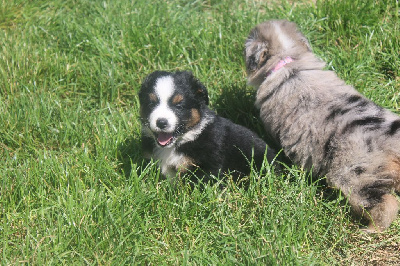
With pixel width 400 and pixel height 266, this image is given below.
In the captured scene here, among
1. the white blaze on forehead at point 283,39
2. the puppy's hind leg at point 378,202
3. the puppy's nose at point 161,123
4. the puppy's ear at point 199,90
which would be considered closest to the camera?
the puppy's hind leg at point 378,202

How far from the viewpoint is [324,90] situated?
4.36 metres

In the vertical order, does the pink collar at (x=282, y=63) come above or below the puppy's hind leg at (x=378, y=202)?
above

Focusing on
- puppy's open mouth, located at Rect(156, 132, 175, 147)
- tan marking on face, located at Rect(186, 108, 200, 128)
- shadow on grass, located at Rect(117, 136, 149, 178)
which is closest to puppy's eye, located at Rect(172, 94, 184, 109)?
tan marking on face, located at Rect(186, 108, 200, 128)

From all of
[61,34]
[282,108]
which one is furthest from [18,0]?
[282,108]

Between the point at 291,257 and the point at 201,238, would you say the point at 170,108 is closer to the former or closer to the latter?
the point at 201,238

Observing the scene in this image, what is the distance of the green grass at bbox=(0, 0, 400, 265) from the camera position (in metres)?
3.58

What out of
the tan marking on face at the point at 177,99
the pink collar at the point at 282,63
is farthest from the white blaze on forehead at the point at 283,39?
the tan marking on face at the point at 177,99

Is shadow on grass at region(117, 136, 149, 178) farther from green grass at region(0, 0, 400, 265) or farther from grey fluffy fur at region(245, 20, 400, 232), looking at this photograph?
grey fluffy fur at region(245, 20, 400, 232)

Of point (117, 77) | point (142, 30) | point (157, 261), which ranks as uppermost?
point (142, 30)

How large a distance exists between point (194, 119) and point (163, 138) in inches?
12.1

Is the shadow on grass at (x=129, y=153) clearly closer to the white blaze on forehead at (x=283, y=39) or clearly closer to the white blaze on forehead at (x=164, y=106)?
the white blaze on forehead at (x=164, y=106)

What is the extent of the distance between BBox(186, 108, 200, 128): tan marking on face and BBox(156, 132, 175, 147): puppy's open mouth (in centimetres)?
17

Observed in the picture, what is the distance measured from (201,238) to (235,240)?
29 cm

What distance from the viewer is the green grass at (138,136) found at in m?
3.58
